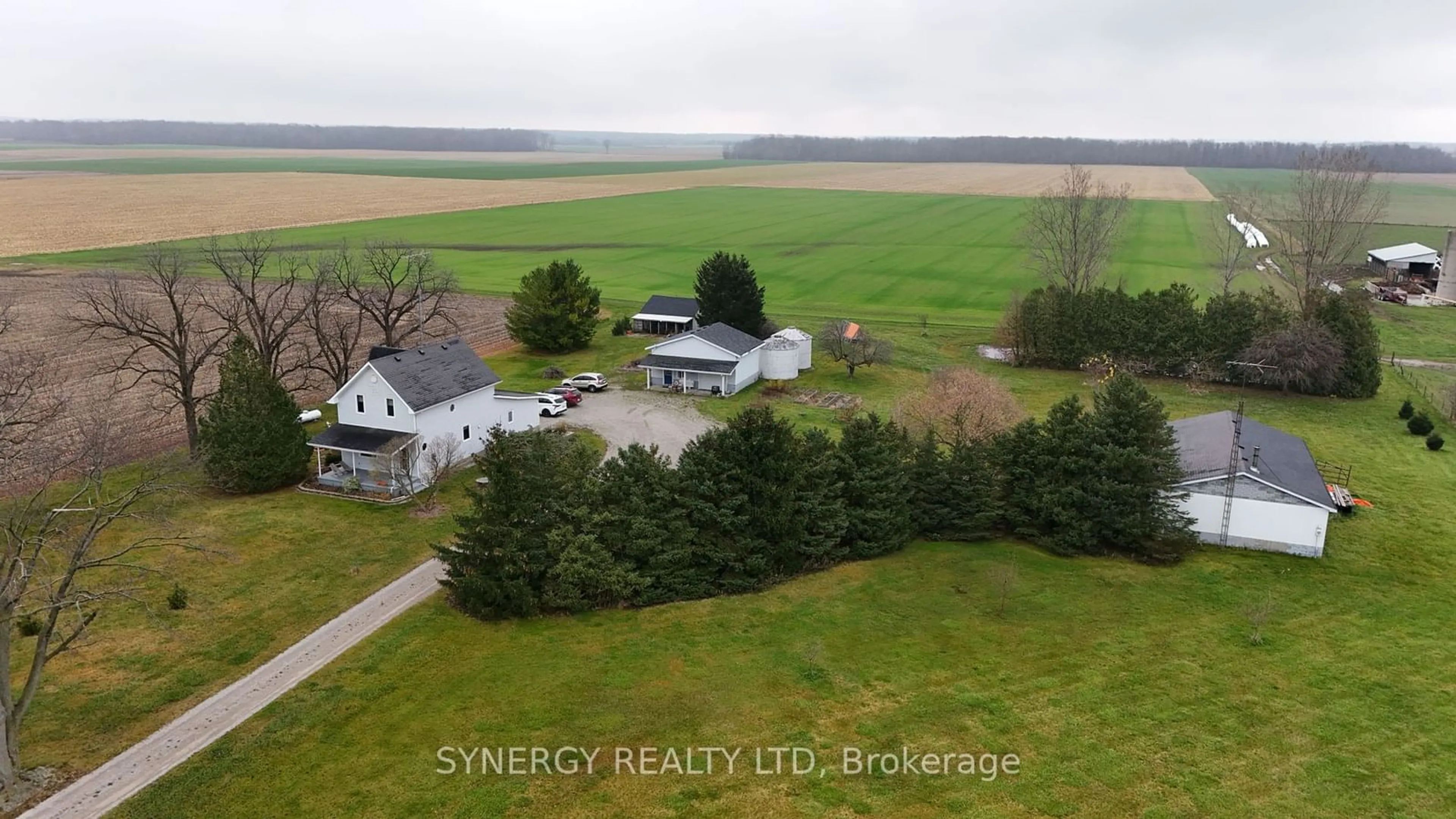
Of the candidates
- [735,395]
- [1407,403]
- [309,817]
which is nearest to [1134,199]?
[1407,403]

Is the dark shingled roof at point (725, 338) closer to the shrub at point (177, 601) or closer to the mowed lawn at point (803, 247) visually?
the mowed lawn at point (803, 247)

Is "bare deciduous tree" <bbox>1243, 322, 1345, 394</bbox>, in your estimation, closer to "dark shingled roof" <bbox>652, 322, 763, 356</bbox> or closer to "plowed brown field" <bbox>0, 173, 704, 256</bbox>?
"dark shingled roof" <bbox>652, 322, 763, 356</bbox>

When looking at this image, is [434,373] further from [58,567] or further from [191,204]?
[191,204]

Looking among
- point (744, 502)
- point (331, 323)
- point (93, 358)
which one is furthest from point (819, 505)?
point (331, 323)

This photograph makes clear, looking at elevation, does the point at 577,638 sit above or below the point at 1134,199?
below

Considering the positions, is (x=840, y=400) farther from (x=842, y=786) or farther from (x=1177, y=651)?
(x=842, y=786)

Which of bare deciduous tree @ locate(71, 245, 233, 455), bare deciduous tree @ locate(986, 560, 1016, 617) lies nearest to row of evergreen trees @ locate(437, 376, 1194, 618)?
bare deciduous tree @ locate(986, 560, 1016, 617)

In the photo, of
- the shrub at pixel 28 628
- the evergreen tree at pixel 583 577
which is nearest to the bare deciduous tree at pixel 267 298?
the shrub at pixel 28 628
